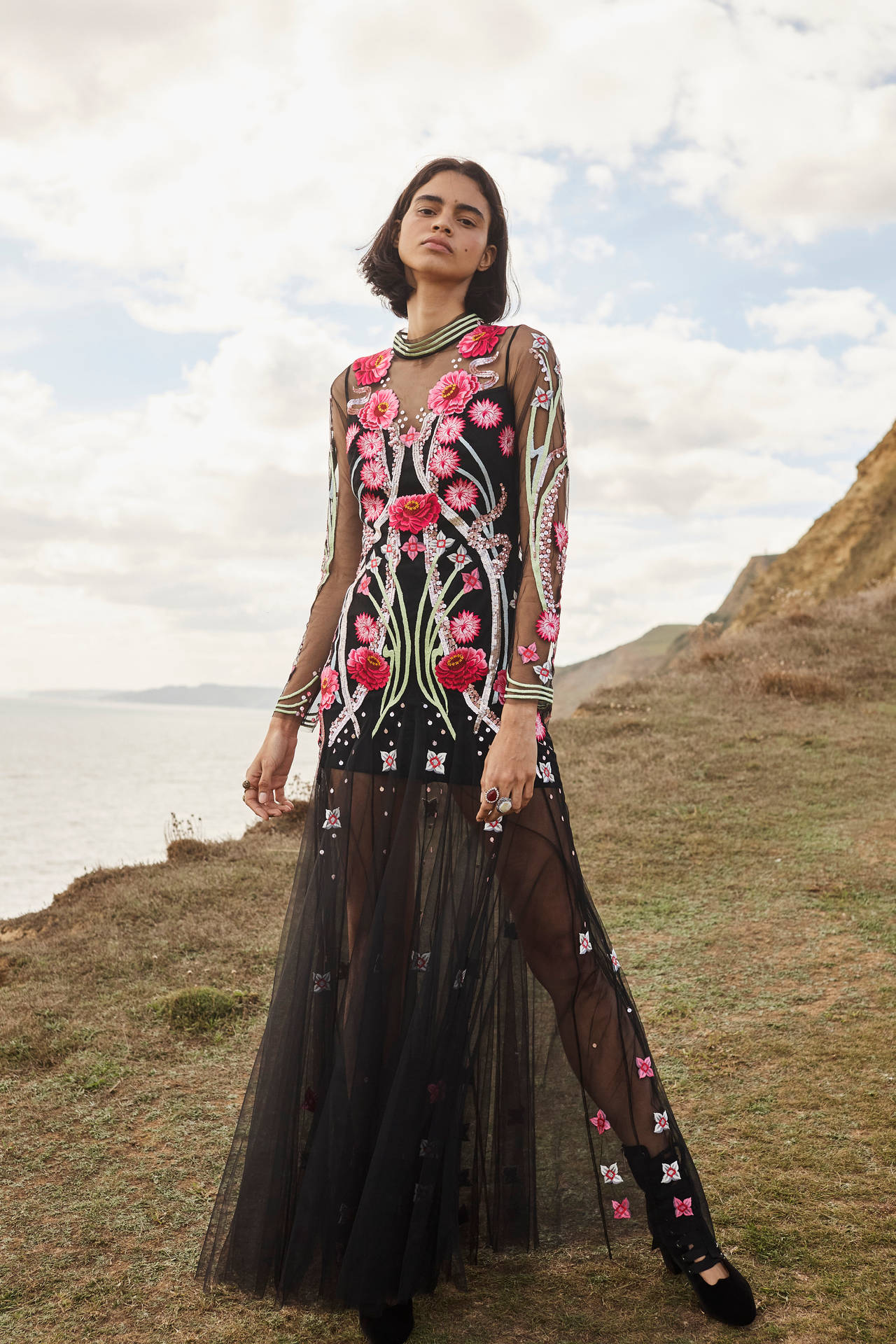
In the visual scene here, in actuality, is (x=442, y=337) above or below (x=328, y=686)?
above

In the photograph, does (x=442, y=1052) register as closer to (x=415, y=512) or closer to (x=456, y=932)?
(x=456, y=932)

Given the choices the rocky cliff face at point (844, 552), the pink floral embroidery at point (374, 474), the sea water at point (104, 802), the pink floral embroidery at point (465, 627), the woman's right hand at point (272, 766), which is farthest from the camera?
the rocky cliff face at point (844, 552)

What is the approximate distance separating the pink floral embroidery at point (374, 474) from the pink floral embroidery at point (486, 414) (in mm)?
211

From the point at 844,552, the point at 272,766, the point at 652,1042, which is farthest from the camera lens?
the point at 844,552

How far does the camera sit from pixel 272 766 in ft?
7.02

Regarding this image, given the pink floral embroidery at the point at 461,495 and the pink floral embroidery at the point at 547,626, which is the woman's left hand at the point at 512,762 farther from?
the pink floral embroidery at the point at 461,495

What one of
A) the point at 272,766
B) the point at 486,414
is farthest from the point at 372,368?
the point at 272,766

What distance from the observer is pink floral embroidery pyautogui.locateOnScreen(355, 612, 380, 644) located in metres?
1.95

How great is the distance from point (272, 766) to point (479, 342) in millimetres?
990

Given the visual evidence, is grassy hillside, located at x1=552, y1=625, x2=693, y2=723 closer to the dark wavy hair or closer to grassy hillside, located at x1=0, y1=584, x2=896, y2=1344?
grassy hillside, located at x1=0, y1=584, x2=896, y2=1344

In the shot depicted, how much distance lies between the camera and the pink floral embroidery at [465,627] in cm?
188

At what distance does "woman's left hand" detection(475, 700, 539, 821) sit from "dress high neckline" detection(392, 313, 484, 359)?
791mm

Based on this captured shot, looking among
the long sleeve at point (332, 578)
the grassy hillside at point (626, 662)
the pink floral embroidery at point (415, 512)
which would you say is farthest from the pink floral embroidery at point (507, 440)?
the grassy hillside at point (626, 662)

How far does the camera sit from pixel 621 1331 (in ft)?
6.01
